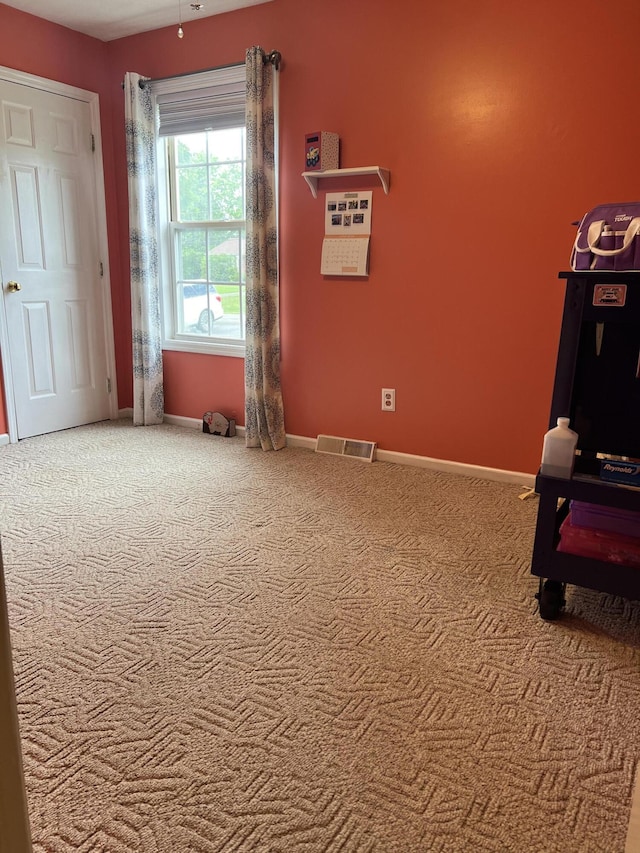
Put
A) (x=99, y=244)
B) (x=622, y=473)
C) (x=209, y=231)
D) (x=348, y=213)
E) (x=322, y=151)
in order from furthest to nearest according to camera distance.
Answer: (x=99, y=244), (x=209, y=231), (x=348, y=213), (x=322, y=151), (x=622, y=473)

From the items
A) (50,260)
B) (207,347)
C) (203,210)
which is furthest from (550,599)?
(50,260)

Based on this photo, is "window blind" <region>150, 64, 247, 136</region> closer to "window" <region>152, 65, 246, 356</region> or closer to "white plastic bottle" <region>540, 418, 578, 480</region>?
"window" <region>152, 65, 246, 356</region>

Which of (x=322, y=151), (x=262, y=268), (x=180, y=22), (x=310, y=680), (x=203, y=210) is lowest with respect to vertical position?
(x=310, y=680)

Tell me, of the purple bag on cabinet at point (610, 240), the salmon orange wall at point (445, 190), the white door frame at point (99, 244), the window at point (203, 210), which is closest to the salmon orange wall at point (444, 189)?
the salmon orange wall at point (445, 190)

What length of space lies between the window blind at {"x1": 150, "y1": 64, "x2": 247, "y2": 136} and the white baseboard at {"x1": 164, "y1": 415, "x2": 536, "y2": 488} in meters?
1.99

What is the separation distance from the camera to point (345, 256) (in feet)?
11.6

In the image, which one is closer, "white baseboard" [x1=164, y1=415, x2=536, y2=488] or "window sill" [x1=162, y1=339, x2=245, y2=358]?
"white baseboard" [x1=164, y1=415, x2=536, y2=488]

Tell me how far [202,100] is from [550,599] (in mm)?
3519

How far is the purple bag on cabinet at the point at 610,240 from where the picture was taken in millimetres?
1926

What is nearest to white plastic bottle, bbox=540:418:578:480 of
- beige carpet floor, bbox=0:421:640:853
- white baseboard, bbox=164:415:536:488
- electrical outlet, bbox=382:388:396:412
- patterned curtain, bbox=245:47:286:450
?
beige carpet floor, bbox=0:421:640:853

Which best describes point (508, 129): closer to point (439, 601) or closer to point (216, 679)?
point (439, 601)

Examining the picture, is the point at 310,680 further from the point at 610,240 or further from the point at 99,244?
the point at 99,244

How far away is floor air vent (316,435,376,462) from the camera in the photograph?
12.1 ft

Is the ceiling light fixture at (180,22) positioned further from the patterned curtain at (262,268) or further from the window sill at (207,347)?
the window sill at (207,347)
